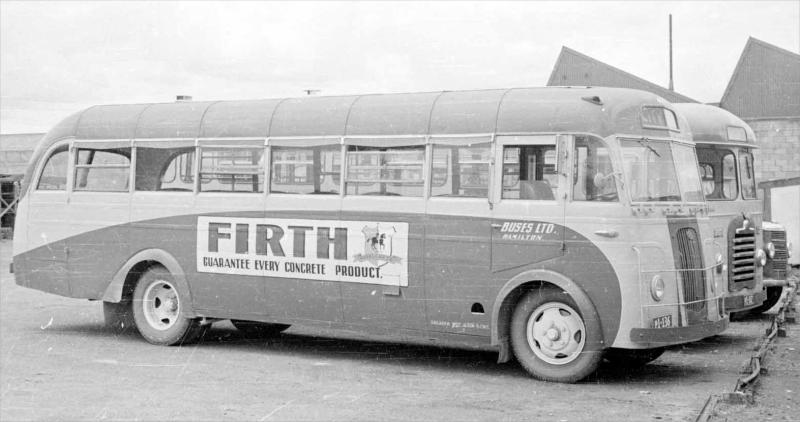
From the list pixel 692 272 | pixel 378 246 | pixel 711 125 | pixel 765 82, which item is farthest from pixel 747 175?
pixel 765 82

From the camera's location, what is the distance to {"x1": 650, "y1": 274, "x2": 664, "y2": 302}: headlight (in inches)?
397

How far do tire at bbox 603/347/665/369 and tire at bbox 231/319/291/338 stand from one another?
4.55 meters

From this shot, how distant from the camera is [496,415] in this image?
28.3 feet

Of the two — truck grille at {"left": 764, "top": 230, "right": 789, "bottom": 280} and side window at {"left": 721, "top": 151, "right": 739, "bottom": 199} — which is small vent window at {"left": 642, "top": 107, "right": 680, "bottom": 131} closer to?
side window at {"left": 721, "top": 151, "right": 739, "bottom": 199}

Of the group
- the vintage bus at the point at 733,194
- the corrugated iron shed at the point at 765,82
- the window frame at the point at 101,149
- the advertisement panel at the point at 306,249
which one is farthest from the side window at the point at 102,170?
the corrugated iron shed at the point at 765,82

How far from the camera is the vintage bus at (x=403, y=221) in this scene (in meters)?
10.2

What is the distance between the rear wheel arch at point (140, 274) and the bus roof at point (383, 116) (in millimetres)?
1464

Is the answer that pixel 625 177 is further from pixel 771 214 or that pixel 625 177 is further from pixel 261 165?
pixel 771 214

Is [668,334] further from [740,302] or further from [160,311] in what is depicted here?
[160,311]

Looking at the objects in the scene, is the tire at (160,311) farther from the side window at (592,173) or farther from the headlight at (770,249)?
the headlight at (770,249)

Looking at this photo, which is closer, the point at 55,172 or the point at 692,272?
the point at 692,272

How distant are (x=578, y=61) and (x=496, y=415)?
41544mm

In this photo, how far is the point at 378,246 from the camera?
11.4 metres

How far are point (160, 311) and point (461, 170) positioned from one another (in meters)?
4.51
